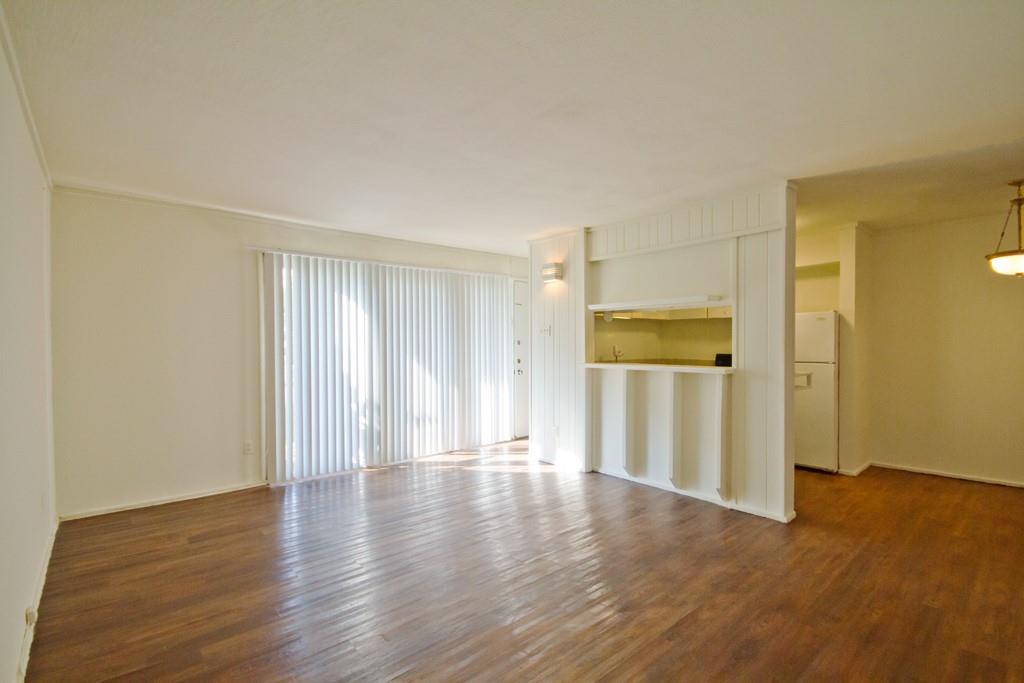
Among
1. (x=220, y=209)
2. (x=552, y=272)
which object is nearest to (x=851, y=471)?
(x=552, y=272)

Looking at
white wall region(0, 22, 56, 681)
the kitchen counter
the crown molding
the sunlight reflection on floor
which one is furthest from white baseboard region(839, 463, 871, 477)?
white wall region(0, 22, 56, 681)

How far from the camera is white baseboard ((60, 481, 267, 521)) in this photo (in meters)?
3.77

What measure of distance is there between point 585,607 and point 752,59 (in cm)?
278

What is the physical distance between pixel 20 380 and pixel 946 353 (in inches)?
297

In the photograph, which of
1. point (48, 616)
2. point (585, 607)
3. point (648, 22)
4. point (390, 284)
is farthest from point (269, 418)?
point (648, 22)

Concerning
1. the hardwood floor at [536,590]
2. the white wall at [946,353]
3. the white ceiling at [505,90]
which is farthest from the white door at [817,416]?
the white ceiling at [505,90]

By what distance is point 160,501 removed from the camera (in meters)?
4.12

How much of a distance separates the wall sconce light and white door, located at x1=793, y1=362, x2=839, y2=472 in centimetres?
291

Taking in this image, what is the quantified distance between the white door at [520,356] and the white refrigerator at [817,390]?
137 inches

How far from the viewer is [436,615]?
7.96ft

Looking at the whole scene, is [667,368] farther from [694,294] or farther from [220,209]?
[220,209]

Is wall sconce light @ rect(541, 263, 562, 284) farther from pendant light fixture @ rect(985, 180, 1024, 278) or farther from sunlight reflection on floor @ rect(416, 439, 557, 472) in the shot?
pendant light fixture @ rect(985, 180, 1024, 278)

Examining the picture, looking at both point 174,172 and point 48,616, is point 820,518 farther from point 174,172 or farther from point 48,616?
point 174,172

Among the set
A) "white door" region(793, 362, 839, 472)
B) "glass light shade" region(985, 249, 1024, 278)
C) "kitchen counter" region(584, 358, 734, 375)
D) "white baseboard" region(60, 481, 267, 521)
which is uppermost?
"glass light shade" region(985, 249, 1024, 278)
